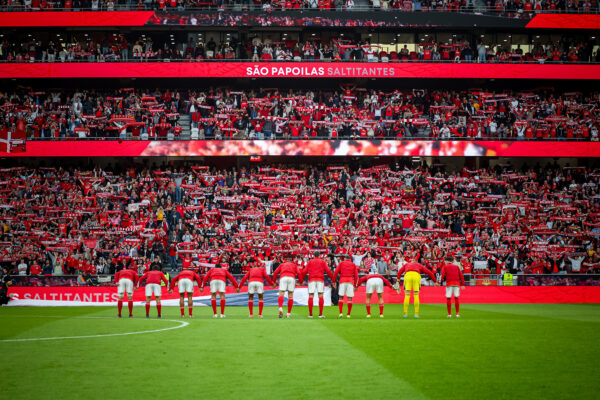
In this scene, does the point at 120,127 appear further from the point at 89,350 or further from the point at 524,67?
the point at 89,350

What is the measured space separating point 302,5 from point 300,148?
10874mm

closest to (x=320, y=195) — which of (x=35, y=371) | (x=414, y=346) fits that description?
(x=414, y=346)

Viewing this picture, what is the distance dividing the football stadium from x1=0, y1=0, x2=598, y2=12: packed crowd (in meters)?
0.17

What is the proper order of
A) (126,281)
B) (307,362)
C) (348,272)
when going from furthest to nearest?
(126,281) < (348,272) < (307,362)

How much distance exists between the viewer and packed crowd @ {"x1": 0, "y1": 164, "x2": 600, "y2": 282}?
37500mm

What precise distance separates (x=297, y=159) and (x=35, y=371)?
37385 mm

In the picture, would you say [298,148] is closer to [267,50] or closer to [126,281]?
[267,50]

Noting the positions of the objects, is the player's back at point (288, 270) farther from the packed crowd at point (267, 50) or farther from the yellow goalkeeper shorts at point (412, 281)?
the packed crowd at point (267, 50)

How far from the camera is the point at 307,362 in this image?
12844 mm

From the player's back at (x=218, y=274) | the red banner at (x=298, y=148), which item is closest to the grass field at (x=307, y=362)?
the player's back at (x=218, y=274)

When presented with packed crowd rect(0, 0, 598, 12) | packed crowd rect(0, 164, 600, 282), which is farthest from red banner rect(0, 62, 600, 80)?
packed crowd rect(0, 164, 600, 282)

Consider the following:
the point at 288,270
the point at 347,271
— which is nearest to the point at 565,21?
the point at 347,271

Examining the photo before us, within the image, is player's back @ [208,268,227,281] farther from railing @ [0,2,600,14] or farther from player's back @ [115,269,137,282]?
railing @ [0,2,600,14]

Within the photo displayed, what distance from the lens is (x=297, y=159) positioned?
1913 inches
